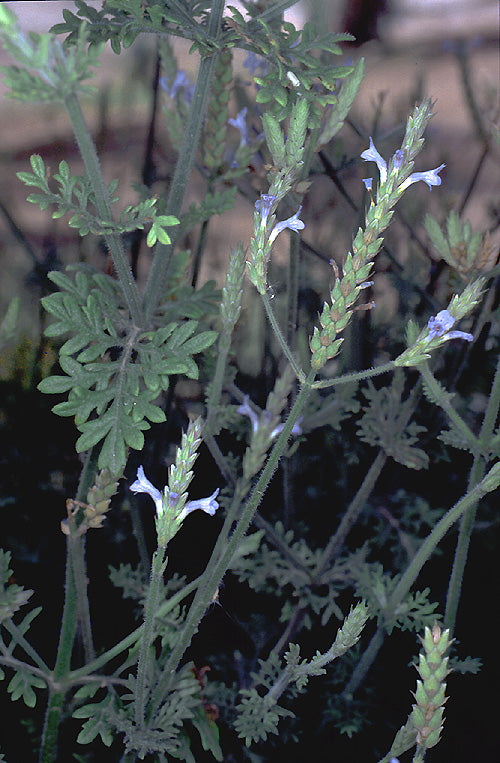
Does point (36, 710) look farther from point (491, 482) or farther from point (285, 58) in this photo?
point (285, 58)

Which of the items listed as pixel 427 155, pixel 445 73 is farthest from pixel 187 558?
pixel 445 73

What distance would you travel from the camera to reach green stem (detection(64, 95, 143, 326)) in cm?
42

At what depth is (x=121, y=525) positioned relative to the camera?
88 cm

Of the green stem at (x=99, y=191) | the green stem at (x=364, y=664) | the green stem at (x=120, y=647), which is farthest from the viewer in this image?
the green stem at (x=364, y=664)

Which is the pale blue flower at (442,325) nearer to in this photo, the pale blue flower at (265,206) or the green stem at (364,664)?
Answer: the pale blue flower at (265,206)

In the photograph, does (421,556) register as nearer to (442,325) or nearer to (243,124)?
(442,325)

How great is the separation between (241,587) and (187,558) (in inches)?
3.1

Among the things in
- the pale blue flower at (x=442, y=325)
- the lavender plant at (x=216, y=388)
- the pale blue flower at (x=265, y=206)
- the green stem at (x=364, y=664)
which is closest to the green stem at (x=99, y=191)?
the lavender plant at (x=216, y=388)

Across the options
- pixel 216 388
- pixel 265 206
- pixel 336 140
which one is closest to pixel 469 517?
pixel 216 388

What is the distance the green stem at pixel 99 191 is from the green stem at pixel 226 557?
0.54ft

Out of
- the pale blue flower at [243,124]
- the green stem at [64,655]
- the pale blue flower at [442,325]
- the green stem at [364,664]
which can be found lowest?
the green stem at [364,664]

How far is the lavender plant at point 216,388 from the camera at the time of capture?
43 cm

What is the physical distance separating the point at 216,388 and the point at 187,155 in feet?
0.67

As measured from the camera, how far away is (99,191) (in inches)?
18.4
